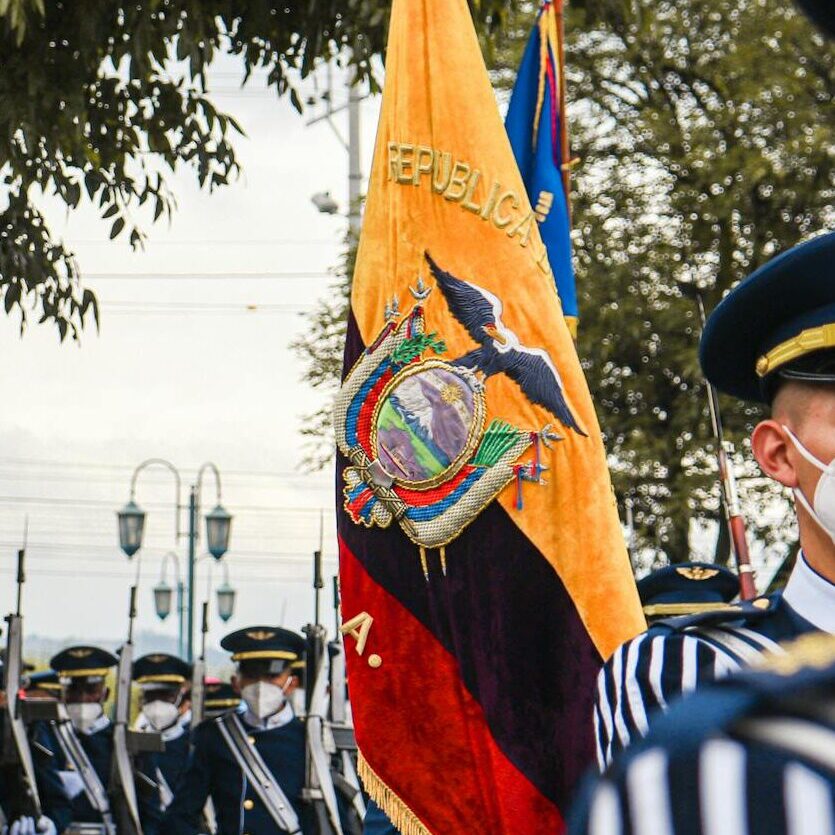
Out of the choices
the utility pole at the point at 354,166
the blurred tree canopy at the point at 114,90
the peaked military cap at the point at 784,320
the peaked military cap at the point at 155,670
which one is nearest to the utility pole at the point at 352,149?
the utility pole at the point at 354,166

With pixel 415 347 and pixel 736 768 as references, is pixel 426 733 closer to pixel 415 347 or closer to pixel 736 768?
pixel 415 347

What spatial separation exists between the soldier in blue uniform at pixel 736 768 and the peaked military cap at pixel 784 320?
1.30m

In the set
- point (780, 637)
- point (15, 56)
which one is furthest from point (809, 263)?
point (15, 56)

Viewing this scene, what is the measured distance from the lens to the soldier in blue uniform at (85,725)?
11414 millimetres

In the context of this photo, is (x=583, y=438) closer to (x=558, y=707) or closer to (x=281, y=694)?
(x=558, y=707)

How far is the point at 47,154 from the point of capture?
662 cm

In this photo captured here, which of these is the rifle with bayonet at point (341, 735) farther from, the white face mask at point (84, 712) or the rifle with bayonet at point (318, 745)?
the white face mask at point (84, 712)

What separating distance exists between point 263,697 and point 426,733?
595cm

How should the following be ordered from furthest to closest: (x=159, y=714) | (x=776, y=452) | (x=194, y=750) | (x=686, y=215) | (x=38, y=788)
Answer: (x=686, y=215) < (x=159, y=714) < (x=38, y=788) < (x=194, y=750) < (x=776, y=452)

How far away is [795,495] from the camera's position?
7.03 feet

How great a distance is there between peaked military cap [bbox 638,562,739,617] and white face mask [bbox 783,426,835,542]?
332 centimetres

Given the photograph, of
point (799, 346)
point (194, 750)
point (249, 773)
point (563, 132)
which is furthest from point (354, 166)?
point (799, 346)

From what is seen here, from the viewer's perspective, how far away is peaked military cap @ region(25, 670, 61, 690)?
13000 mm

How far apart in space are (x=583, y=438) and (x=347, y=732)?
17.9 feet
